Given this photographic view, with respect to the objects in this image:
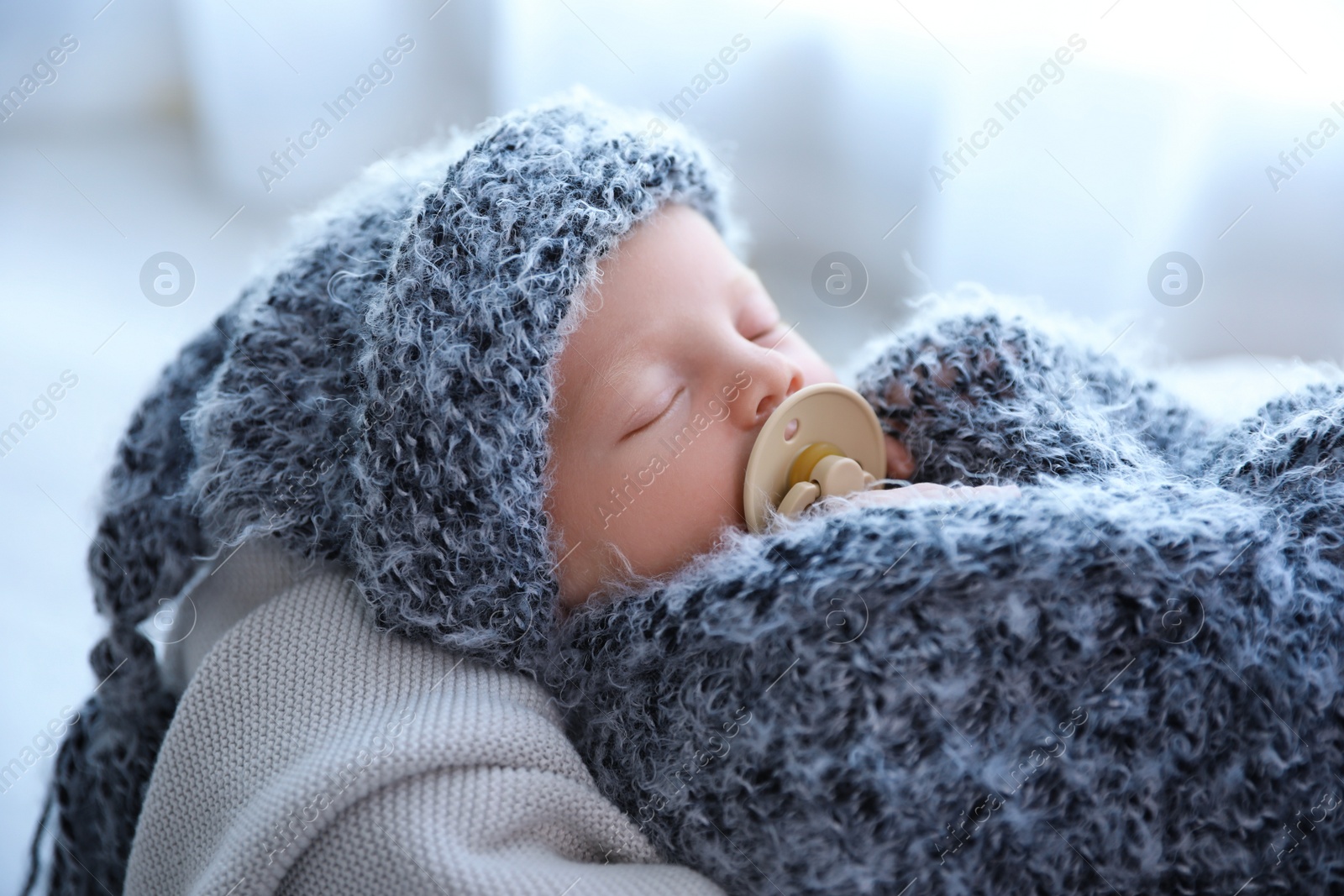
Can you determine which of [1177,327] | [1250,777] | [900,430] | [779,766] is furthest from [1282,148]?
[779,766]

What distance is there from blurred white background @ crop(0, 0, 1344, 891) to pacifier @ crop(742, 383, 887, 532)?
0.44 m

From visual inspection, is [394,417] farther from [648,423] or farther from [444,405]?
[648,423]

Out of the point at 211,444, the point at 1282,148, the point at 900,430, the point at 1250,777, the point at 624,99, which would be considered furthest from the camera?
the point at 624,99

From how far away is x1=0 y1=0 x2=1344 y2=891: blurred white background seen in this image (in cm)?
120

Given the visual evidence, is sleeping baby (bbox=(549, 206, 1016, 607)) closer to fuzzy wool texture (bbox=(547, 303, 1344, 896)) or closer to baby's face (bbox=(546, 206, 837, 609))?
baby's face (bbox=(546, 206, 837, 609))

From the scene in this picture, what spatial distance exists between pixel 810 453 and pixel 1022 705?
289 mm

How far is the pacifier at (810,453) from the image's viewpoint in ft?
2.68

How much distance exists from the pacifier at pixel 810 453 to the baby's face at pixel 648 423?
0.02m

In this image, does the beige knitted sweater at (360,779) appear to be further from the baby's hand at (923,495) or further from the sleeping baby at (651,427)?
the baby's hand at (923,495)

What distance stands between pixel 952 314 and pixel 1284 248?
0.58 metres

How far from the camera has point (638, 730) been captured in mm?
745

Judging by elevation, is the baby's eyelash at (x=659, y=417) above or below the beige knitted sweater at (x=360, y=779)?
above

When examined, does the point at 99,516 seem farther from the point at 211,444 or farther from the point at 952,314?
the point at 952,314

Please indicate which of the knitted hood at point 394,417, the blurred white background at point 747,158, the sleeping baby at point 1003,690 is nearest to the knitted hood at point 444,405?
the knitted hood at point 394,417
